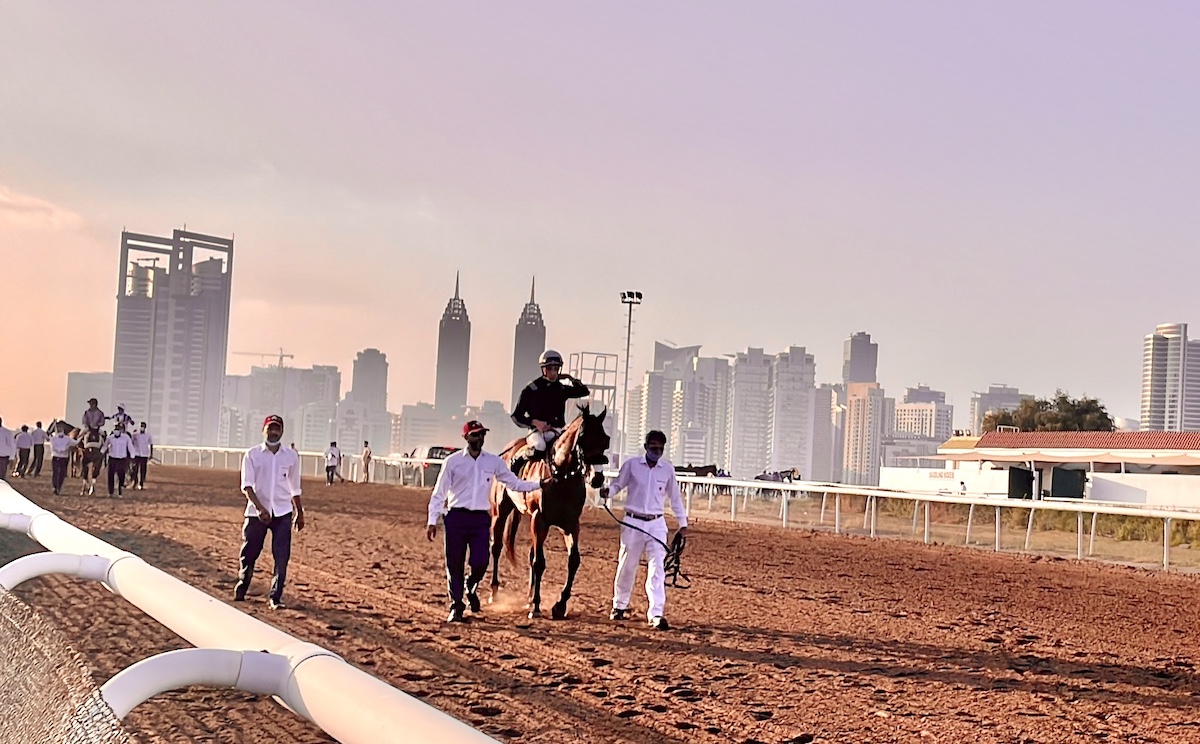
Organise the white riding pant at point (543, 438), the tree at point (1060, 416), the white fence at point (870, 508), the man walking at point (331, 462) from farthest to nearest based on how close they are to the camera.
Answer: the tree at point (1060, 416)
the man walking at point (331, 462)
the white fence at point (870, 508)
the white riding pant at point (543, 438)

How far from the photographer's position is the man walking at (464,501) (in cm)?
1055

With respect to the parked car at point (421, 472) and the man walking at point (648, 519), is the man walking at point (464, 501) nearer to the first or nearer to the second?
the man walking at point (648, 519)

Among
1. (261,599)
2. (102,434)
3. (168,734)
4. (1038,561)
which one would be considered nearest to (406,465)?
(102,434)

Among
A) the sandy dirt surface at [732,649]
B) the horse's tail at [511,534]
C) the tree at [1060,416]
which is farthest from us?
the tree at [1060,416]

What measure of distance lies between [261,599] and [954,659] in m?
6.22

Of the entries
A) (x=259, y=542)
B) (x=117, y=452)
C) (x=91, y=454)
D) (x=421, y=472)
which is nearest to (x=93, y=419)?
(x=91, y=454)

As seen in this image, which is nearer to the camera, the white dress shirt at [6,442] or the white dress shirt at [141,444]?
the white dress shirt at [6,442]

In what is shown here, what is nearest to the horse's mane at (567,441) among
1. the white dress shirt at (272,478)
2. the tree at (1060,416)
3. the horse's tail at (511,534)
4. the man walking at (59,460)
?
the horse's tail at (511,534)

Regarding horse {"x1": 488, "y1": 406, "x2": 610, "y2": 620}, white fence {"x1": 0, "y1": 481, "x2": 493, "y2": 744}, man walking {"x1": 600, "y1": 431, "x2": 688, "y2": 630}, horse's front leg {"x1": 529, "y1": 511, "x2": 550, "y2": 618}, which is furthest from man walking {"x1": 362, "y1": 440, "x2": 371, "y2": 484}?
white fence {"x1": 0, "y1": 481, "x2": 493, "y2": 744}

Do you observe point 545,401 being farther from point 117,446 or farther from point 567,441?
point 117,446

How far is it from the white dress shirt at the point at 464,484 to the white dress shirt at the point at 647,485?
120 centimetres

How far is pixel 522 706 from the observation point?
7.34 metres

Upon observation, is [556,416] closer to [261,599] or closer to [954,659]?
[261,599]

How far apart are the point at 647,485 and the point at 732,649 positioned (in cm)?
188
